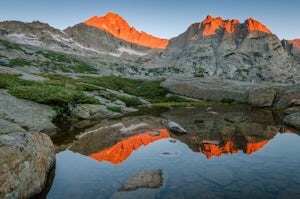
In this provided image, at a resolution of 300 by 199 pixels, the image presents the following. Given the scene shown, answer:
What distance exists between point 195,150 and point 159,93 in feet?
116

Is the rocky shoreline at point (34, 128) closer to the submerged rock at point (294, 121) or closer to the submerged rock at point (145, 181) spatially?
the submerged rock at point (294, 121)

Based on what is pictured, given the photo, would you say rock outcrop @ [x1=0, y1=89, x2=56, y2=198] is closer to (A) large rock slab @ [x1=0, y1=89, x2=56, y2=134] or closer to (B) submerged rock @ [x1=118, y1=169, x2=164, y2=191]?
(B) submerged rock @ [x1=118, y1=169, x2=164, y2=191]

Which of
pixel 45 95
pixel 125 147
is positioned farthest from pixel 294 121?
pixel 45 95

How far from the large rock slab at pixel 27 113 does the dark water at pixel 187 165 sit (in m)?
3.80

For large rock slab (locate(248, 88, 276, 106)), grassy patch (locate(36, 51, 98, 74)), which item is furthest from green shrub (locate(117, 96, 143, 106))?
grassy patch (locate(36, 51, 98, 74))

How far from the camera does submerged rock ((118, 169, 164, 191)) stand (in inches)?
302

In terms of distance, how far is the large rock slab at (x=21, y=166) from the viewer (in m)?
6.32

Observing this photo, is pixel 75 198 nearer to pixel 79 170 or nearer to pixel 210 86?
pixel 79 170

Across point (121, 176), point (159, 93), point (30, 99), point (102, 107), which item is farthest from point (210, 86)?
point (121, 176)

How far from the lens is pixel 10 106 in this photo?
1697 cm

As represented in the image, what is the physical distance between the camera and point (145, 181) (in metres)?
8.01

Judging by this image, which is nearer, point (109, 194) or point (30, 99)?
point (109, 194)

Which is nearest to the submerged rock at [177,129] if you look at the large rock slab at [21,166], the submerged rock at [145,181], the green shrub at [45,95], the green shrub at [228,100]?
the submerged rock at [145,181]

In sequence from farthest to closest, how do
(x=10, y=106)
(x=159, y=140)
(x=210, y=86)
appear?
(x=210, y=86) → (x=10, y=106) → (x=159, y=140)
